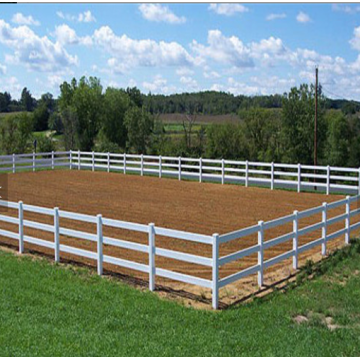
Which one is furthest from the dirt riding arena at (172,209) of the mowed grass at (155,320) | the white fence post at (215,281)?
the mowed grass at (155,320)

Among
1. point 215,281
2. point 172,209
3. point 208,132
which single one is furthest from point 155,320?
point 208,132

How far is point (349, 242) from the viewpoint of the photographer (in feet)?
48.1

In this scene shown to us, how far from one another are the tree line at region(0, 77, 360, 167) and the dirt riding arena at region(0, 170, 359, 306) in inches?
1278

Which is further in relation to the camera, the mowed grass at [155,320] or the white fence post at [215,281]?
the white fence post at [215,281]

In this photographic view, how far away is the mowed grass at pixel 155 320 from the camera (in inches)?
293

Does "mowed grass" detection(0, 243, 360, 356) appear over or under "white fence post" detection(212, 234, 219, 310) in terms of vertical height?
under

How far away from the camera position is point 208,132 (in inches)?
2975

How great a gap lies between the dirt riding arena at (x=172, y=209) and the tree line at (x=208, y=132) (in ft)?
107

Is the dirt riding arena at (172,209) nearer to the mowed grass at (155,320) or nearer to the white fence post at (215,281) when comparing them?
the white fence post at (215,281)

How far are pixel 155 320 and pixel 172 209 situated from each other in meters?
11.0

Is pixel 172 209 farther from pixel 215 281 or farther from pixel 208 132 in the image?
pixel 208 132

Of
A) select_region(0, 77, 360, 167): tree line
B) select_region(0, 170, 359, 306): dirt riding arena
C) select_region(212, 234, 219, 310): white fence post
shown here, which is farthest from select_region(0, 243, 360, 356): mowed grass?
select_region(0, 77, 360, 167): tree line

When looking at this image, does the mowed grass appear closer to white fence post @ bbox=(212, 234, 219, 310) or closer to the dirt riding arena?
white fence post @ bbox=(212, 234, 219, 310)

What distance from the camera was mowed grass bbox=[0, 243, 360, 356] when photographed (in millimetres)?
7434
